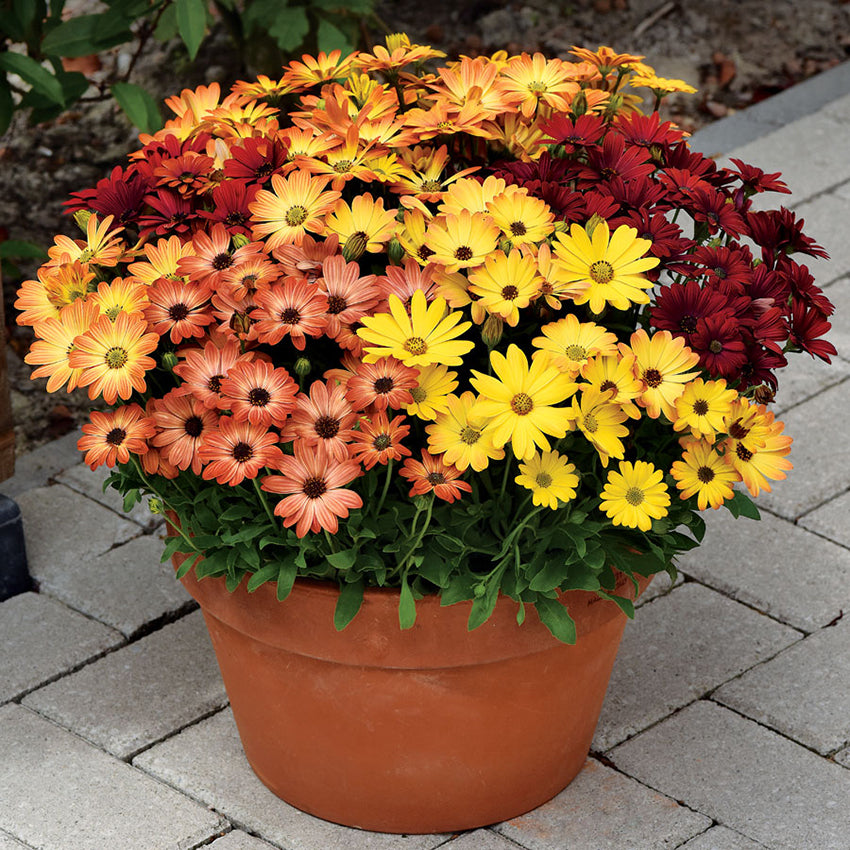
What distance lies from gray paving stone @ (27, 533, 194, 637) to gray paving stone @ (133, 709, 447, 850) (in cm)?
30

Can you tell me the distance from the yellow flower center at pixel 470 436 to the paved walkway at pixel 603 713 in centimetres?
66

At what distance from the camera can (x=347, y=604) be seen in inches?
62.6

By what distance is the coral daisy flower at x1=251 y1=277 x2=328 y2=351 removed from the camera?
1469 millimetres

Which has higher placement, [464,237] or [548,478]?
[464,237]

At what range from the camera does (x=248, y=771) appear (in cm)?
197

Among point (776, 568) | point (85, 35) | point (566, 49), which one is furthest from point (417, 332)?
point (566, 49)

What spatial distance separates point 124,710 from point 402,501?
2.45ft

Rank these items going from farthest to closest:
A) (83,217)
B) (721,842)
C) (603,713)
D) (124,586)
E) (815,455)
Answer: (815,455), (124,586), (603,713), (721,842), (83,217)

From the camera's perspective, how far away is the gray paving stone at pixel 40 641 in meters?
2.16

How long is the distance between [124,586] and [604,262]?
122 cm

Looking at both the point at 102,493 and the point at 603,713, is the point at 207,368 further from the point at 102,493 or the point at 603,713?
the point at 102,493

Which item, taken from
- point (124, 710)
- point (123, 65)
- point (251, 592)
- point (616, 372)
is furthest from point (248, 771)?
point (123, 65)

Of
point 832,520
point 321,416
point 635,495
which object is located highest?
point 321,416

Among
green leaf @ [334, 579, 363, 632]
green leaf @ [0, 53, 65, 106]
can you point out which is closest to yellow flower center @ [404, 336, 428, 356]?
green leaf @ [334, 579, 363, 632]
